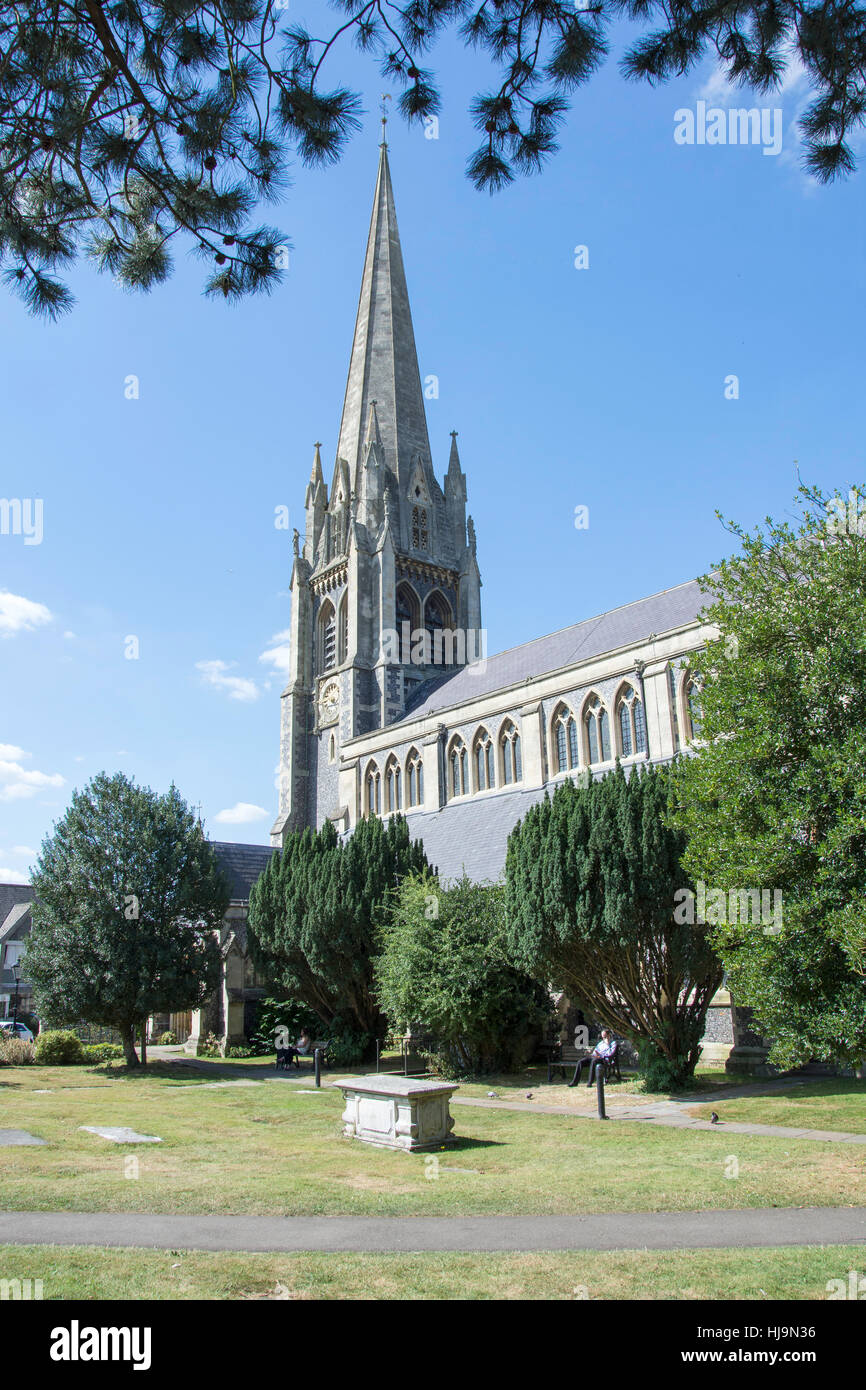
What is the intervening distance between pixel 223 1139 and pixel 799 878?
944 centimetres

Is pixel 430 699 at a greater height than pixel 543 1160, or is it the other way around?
pixel 430 699

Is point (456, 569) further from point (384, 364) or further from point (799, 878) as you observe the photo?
point (799, 878)

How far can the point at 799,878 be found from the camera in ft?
39.4

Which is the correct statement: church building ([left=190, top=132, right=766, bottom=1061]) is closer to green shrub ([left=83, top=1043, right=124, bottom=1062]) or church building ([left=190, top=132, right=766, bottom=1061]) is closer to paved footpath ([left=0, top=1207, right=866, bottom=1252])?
green shrub ([left=83, top=1043, right=124, bottom=1062])

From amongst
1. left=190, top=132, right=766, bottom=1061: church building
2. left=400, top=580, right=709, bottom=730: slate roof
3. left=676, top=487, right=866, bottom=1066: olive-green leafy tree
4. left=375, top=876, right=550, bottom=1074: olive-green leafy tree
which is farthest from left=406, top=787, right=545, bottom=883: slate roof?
left=676, top=487, right=866, bottom=1066: olive-green leafy tree

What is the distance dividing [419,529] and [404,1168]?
4175 cm

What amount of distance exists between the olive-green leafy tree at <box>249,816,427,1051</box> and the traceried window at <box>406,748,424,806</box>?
7578mm

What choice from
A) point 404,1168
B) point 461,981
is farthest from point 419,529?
point 404,1168

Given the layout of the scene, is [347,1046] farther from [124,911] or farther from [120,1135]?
[120,1135]

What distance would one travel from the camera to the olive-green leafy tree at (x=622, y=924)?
17.7 metres

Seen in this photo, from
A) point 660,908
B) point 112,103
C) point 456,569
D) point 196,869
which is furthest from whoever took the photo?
point 456,569

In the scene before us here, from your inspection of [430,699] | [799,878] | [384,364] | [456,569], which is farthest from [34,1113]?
[384,364]
